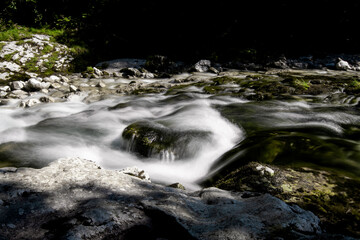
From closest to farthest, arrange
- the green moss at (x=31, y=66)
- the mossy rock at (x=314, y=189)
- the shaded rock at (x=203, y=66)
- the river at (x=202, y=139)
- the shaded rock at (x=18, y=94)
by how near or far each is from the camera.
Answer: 1. the mossy rock at (x=314, y=189)
2. the river at (x=202, y=139)
3. the shaded rock at (x=18, y=94)
4. the green moss at (x=31, y=66)
5. the shaded rock at (x=203, y=66)

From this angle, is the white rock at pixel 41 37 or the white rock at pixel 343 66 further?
the white rock at pixel 41 37

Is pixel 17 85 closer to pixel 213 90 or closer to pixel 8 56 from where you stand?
pixel 8 56

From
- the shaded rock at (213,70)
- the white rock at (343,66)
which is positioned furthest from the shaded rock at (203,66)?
the white rock at (343,66)

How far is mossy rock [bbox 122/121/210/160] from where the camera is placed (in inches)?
130

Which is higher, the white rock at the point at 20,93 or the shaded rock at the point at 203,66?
the shaded rock at the point at 203,66

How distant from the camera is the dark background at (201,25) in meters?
14.6

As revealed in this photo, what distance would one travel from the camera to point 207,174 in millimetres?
2826

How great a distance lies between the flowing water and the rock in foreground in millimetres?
1255

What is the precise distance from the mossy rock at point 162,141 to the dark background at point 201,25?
11686mm

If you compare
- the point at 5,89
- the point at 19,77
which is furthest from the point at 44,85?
the point at 19,77

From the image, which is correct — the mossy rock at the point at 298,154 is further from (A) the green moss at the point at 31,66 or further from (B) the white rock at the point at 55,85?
(A) the green moss at the point at 31,66

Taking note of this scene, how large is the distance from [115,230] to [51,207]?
427mm

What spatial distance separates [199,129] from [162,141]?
2.42ft

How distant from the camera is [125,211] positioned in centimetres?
121
